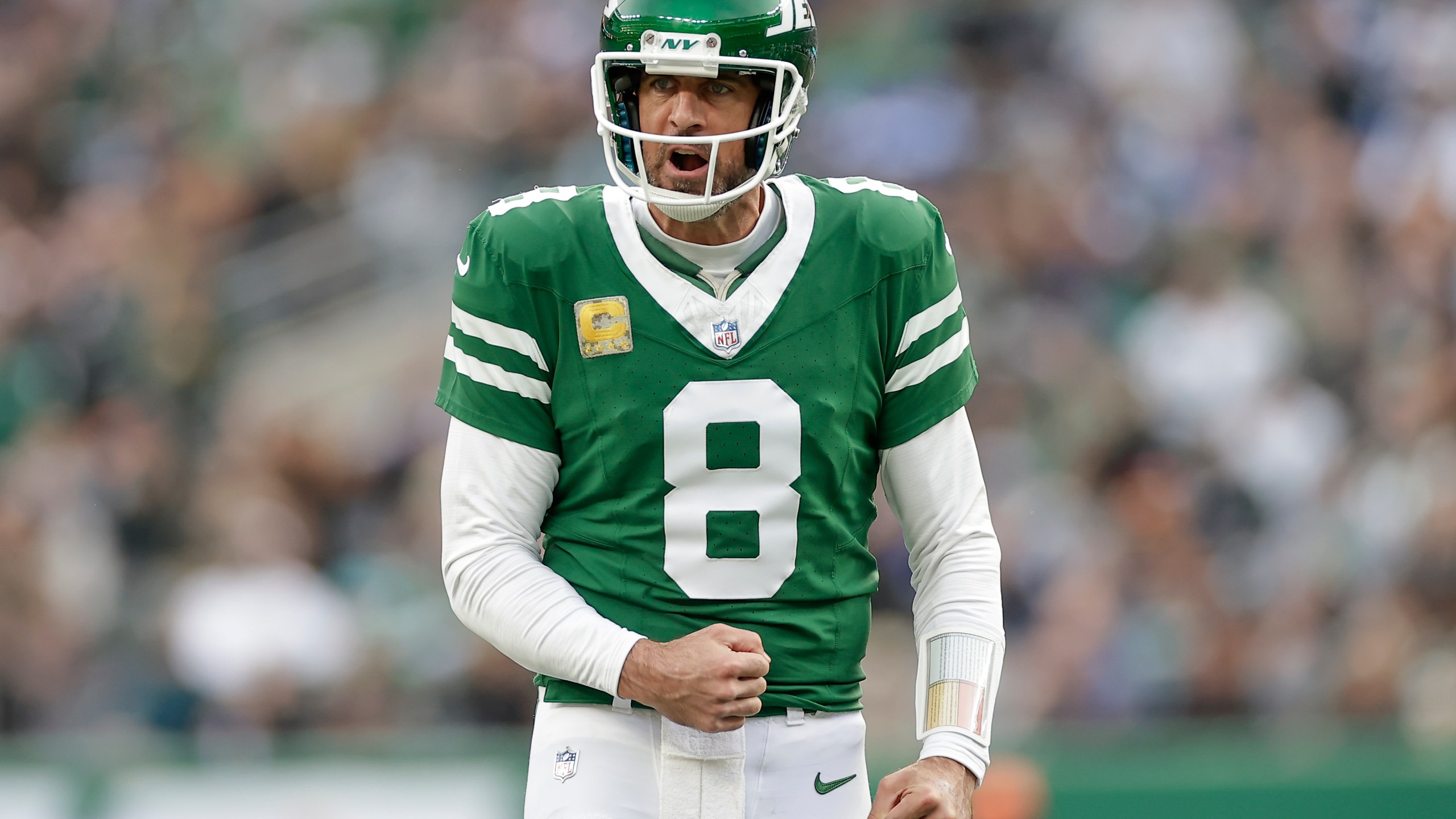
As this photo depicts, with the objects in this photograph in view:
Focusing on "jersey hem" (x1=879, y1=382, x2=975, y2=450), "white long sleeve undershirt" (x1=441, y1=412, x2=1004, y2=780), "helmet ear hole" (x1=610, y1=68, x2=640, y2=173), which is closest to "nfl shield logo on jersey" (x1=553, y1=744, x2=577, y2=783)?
"white long sleeve undershirt" (x1=441, y1=412, x2=1004, y2=780)

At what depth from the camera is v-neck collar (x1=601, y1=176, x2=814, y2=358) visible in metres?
3.05

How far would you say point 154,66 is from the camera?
1003 centimetres

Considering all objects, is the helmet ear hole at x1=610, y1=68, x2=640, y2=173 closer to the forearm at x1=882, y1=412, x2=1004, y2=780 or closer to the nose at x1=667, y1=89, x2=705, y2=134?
the nose at x1=667, y1=89, x2=705, y2=134

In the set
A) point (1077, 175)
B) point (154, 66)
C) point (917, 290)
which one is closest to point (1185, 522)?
point (1077, 175)

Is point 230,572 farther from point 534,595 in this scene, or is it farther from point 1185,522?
point 534,595

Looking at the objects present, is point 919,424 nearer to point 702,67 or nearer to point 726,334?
point 726,334

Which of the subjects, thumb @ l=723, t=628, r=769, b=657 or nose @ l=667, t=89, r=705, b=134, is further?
nose @ l=667, t=89, r=705, b=134

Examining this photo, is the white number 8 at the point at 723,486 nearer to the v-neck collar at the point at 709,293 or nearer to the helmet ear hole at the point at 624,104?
the v-neck collar at the point at 709,293

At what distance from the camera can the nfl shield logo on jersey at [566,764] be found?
3004 mm

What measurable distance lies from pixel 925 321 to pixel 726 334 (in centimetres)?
35

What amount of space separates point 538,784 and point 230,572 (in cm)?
464

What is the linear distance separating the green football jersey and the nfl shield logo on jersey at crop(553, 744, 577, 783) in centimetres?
9

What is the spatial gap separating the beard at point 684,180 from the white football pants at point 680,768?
827 millimetres

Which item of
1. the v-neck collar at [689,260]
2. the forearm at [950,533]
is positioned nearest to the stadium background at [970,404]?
the forearm at [950,533]
